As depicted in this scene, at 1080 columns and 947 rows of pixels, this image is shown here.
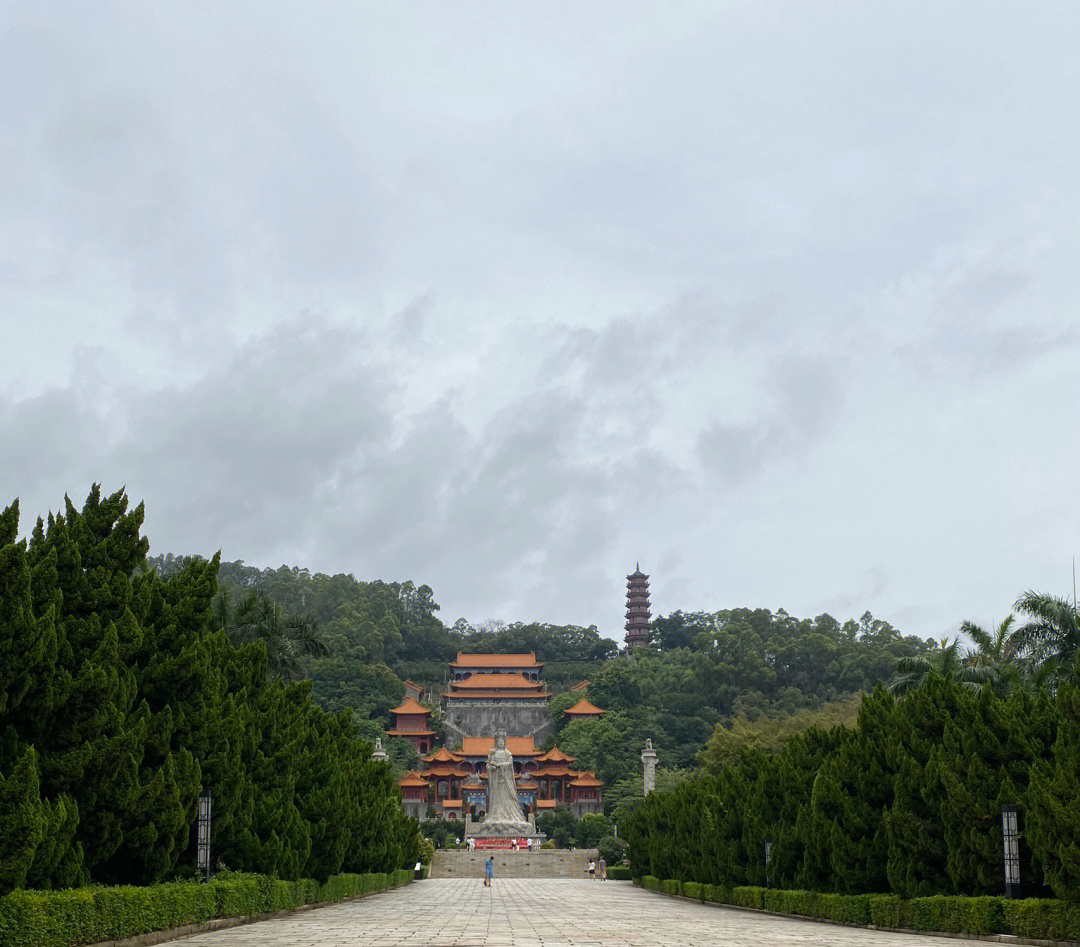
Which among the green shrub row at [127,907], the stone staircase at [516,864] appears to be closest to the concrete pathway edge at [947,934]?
the green shrub row at [127,907]

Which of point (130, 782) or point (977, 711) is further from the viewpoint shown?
point (977, 711)

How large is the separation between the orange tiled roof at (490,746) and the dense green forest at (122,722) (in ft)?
233

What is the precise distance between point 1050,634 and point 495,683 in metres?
79.8

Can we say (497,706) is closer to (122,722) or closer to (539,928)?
(539,928)

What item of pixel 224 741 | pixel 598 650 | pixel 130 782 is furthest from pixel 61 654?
pixel 598 650

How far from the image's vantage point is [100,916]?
13.7 meters

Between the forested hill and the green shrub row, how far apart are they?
2325 inches

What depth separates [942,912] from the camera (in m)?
17.9

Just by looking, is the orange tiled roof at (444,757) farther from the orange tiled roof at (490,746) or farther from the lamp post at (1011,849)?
the lamp post at (1011,849)

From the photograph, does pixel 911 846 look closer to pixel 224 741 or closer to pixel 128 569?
pixel 224 741

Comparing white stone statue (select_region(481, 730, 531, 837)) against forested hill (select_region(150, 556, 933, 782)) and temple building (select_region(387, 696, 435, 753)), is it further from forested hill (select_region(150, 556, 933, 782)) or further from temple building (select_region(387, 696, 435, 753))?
temple building (select_region(387, 696, 435, 753))

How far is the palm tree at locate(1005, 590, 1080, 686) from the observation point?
3055 cm

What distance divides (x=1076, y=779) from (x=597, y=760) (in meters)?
81.7

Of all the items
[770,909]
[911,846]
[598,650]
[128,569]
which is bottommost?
[770,909]
